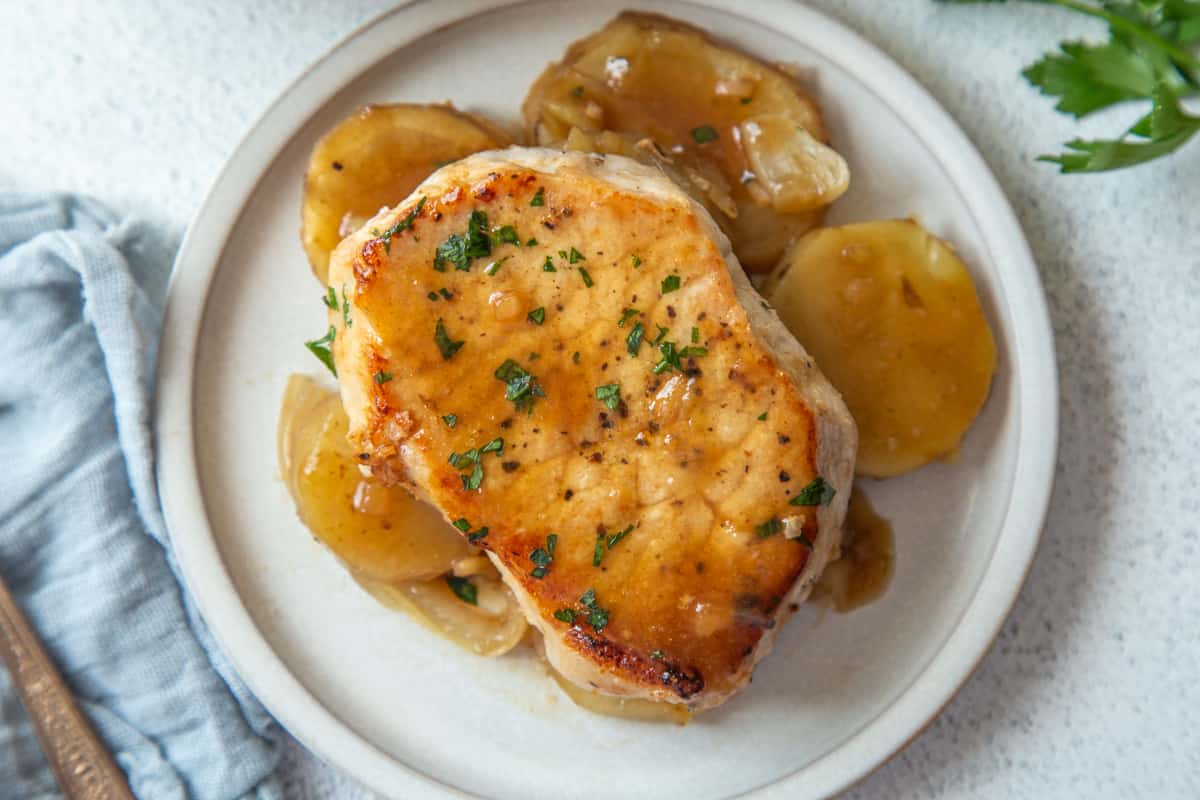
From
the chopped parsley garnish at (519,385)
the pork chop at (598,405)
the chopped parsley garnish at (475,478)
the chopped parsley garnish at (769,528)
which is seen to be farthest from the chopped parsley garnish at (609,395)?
the chopped parsley garnish at (769,528)

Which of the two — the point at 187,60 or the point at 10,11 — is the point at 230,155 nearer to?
the point at 187,60

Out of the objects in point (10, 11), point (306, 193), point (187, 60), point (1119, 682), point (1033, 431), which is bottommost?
point (1119, 682)

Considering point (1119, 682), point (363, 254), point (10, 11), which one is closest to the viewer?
point (363, 254)

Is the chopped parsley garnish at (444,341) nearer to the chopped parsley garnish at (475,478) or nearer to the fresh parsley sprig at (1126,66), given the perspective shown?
the chopped parsley garnish at (475,478)

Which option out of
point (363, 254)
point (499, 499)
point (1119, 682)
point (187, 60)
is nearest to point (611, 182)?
A: point (363, 254)

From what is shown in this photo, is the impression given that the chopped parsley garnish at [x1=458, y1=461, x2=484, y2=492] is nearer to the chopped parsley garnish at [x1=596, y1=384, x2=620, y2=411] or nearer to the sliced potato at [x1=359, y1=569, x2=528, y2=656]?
the chopped parsley garnish at [x1=596, y1=384, x2=620, y2=411]

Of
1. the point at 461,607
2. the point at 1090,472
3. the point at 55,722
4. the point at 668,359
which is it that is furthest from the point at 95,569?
the point at 1090,472

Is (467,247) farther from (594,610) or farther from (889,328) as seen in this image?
(889,328)
